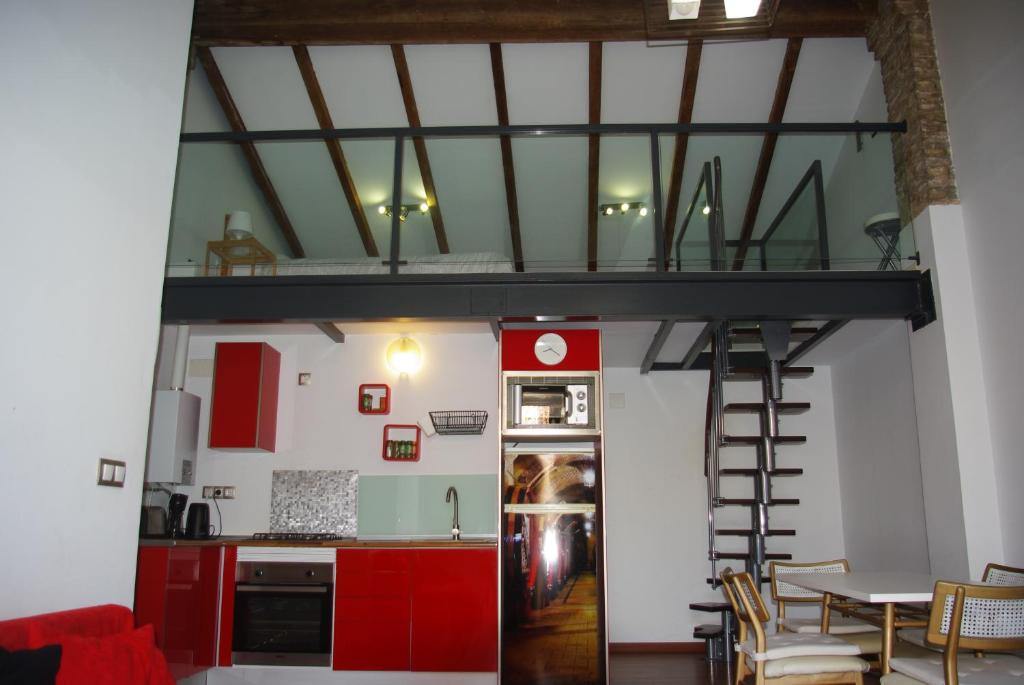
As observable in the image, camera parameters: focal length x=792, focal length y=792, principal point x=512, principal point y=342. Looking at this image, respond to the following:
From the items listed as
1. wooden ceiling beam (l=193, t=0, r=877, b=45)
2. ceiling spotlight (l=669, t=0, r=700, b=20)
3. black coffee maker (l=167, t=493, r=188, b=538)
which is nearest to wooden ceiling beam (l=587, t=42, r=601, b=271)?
wooden ceiling beam (l=193, t=0, r=877, b=45)

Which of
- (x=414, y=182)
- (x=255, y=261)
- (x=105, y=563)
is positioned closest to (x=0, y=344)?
(x=105, y=563)

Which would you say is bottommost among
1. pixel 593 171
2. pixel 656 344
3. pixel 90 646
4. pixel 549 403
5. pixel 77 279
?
pixel 90 646

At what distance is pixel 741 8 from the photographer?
3967mm

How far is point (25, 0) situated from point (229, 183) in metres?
2.07

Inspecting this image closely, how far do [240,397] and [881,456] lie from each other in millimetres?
4904

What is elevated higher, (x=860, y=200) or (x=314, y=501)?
(x=860, y=200)

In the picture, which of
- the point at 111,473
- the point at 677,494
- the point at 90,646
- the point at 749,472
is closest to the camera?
the point at 90,646

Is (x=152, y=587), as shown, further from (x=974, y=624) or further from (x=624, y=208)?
(x=974, y=624)

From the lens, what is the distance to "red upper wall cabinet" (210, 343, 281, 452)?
19.0 feet

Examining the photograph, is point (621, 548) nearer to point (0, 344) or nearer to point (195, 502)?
point (195, 502)

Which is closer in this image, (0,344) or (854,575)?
(0,344)

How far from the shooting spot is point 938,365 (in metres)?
Answer: 4.73

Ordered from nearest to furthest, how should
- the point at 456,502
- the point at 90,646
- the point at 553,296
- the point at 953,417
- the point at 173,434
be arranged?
the point at 90,646 → the point at 953,417 → the point at 553,296 → the point at 173,434 → the point at 456,502

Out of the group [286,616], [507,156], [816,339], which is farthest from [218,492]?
[816,339]
